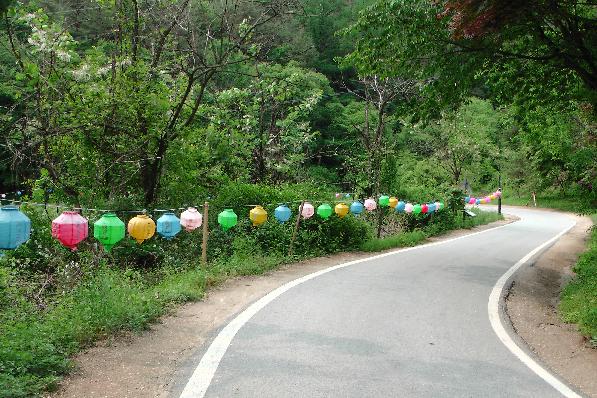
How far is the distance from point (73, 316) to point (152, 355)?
1.33 meters

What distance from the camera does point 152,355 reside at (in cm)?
570

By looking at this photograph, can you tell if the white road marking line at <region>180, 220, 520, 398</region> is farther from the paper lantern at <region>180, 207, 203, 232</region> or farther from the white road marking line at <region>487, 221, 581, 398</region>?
the white road marking line at <region>487, 221, 581, 398</region>

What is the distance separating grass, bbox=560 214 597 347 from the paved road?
135 centimetres

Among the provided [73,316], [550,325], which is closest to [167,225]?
[73,316]

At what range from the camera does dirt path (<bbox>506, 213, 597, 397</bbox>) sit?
19.6 feet

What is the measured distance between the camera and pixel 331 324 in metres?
7.20

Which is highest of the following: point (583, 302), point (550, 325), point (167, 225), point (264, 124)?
point (264, 124)

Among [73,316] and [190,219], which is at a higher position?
[190,219]

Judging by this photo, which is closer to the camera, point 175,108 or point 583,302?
point 583,302

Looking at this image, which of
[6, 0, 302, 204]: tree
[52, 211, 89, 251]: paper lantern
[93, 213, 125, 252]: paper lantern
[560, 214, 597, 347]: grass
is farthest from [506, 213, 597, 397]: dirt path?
[6, 0, 302, 204]: tree

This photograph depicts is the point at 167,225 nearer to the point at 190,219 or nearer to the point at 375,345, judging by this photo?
the point at 190,219

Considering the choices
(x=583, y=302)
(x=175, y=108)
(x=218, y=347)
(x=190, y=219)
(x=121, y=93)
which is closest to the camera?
(x=218, y=347)

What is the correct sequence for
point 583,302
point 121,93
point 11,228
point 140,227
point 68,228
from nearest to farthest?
point 11,228
point 68,228
point 140,227
point 583,302
point 121,93

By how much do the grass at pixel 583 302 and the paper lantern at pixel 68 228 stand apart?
279 inches
